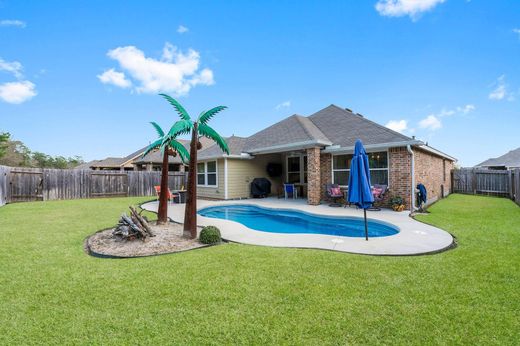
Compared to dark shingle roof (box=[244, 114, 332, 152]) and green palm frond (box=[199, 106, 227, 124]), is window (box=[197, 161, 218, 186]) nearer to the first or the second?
dark shingle roof (box=[244, 114, 332, 152])

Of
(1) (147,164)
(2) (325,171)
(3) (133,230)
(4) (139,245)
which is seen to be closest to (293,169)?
(2) (325,171)

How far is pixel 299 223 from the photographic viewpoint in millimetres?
9430

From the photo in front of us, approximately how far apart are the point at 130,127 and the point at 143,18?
48.1 feet

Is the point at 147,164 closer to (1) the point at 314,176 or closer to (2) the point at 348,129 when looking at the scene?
(1) the point at 314,176

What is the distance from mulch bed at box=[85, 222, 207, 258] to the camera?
205 inches

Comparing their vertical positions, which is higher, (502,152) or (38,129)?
(38,129)

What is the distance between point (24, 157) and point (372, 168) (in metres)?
50.8

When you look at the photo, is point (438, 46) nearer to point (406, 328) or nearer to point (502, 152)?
point (406, 328)

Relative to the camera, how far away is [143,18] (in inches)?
480

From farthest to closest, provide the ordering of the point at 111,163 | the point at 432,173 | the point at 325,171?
the point at 111,163 → the point at 432,173 → the point at 325,171

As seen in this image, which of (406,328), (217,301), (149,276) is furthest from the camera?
(149,276)

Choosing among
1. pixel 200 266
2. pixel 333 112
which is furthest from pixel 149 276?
pixel 333 112

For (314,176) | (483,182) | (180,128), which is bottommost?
(483,182)

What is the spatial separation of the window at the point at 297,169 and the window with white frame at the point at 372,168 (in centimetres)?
380
